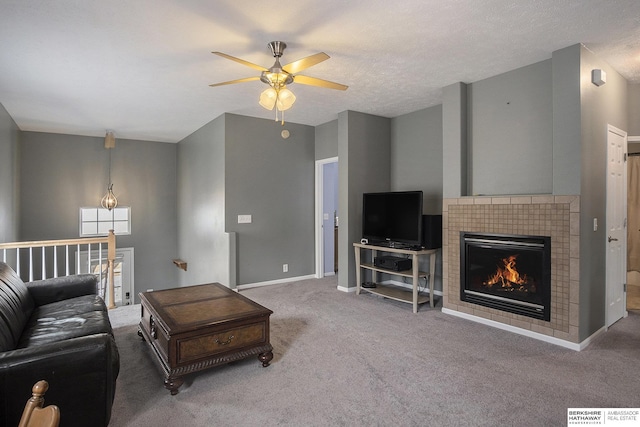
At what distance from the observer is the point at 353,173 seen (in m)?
5.05

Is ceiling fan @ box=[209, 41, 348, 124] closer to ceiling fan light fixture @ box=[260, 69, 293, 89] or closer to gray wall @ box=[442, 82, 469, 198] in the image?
ceiling fan light fixture @ box=[260, 69, 293, 89]

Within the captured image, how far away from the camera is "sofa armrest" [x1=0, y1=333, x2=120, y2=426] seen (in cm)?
160

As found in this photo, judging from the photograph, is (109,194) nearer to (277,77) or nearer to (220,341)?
(277,77)

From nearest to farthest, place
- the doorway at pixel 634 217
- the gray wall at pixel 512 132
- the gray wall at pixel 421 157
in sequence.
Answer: the gray wall at pixel 512 132, the gray wall at pixel 421 157, the doorway at pixel 634 217

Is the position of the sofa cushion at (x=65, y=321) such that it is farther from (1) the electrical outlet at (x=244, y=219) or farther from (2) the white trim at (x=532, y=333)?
(2) the white trim at (x=532, y=333)

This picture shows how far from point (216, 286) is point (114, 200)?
477cm

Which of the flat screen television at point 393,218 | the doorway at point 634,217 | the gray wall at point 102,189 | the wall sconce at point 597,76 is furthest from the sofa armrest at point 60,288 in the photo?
the doorway at point 634,217

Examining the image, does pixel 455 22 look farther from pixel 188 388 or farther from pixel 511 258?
pixel 188 388

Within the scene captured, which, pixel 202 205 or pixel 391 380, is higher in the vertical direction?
pixel 202 205

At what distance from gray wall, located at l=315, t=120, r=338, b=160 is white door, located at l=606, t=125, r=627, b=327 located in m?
3.40

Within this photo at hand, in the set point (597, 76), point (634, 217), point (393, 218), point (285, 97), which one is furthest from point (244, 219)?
point (634, 217)

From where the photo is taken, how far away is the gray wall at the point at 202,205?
17.6ft

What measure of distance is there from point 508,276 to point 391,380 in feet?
5.86

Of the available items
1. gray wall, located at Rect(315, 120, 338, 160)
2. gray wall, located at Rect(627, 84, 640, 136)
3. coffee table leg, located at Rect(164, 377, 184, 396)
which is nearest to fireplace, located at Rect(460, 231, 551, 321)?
gray wall, located at Rect(627, 84, 640, 136)
